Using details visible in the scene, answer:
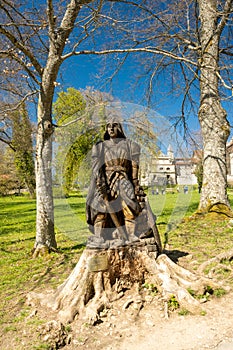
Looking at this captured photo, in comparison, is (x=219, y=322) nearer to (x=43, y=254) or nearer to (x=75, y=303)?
(x=75, y=303)

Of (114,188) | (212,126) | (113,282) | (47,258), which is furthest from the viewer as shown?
(212,126)

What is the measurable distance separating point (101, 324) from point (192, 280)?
1.57 meters

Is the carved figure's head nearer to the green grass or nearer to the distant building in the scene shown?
the green grass

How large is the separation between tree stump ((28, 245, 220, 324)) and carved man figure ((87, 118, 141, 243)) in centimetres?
35

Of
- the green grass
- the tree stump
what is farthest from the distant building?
the tree stump

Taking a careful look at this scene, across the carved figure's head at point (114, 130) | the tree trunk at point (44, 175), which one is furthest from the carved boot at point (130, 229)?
the tree trunk at point (44, 175)

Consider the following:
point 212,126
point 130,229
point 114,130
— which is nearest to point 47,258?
point 130,229

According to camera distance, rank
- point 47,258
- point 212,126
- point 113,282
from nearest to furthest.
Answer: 1. point 113,282
2. point 47,258
3. point 212,126

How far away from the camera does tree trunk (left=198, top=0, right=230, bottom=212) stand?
9.70 m

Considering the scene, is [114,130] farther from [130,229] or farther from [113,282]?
[113,282]

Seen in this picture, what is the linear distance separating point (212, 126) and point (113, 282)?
7.72 meters

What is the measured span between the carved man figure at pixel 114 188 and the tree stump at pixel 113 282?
1.14ft

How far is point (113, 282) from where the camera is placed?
13.6ft

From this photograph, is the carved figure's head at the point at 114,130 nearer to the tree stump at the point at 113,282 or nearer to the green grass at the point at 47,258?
the tree stump at the point at 113,282
